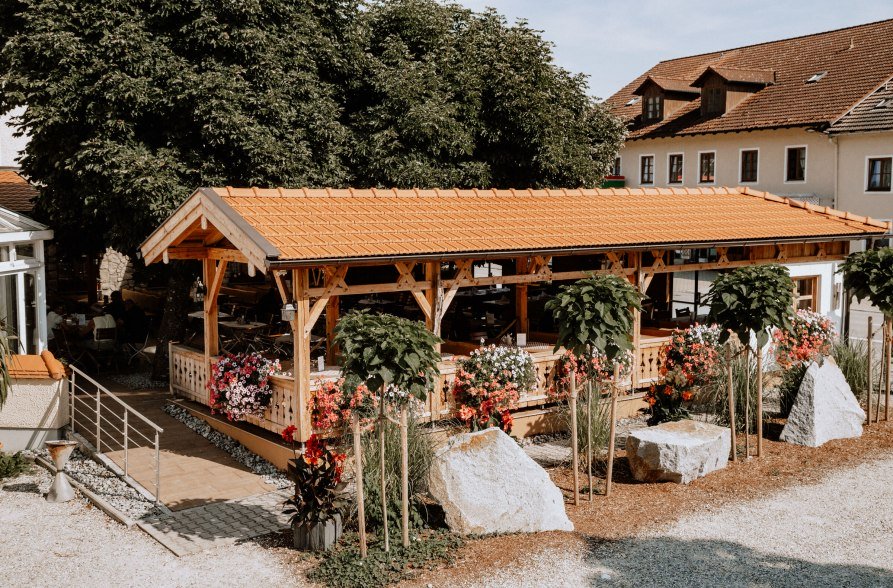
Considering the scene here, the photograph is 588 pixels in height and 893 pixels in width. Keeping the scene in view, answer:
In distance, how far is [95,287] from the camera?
23109 millimetres

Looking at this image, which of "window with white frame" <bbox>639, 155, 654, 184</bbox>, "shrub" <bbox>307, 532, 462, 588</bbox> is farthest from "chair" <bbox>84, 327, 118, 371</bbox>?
"window with white frame" <bbox>639, 155, 654, 184</bbox>

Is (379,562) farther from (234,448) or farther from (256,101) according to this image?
(256,101)

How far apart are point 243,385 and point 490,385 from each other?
3.36 metres

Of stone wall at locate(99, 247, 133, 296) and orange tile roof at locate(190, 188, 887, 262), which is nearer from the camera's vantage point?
orange tile roof at locate(190, 188, 887, 262)

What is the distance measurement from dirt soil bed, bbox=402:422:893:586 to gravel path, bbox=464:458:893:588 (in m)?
0.21

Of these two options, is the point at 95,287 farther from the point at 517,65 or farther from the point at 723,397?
the point at 723,397

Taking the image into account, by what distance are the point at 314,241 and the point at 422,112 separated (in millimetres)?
7602

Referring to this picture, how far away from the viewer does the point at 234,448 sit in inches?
467

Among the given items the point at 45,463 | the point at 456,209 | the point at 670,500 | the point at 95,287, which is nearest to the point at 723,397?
the point at 670,500

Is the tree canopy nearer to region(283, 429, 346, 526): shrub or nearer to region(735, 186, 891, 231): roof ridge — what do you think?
region(735, 186, 891, 231): roof ridge

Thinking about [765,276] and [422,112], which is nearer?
[765,276]

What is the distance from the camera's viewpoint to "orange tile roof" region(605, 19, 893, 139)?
30.0m

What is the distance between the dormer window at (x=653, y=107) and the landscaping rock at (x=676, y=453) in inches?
1113

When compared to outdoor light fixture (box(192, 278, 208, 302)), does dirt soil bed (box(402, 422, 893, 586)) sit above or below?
below
